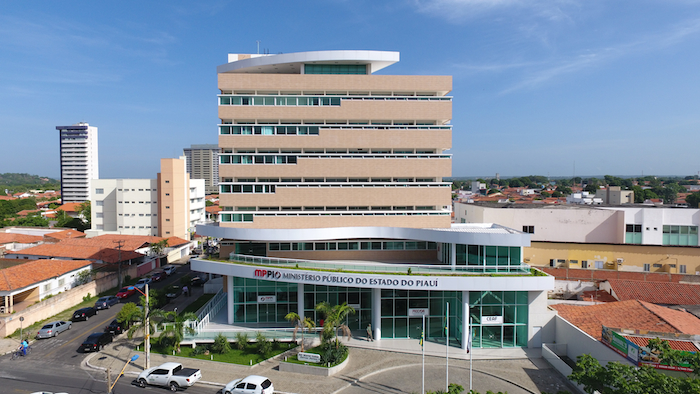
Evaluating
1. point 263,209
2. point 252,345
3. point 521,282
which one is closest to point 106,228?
point 263,209

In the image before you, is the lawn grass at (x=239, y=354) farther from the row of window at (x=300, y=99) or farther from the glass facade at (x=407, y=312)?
the row of window at (x=300, y=99)

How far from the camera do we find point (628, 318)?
30.1 metres

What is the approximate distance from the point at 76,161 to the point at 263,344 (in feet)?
573

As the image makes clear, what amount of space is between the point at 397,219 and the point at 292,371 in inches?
643

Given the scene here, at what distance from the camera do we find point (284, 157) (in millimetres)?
37562

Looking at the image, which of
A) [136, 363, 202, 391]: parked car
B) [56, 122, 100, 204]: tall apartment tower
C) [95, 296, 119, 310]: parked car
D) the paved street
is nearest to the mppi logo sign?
the paved street

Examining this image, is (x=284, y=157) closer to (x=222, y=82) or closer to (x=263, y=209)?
(x=263, y=209)

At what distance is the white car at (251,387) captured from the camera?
23312mm

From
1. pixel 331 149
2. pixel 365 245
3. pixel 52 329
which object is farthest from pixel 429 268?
pixel 52 329

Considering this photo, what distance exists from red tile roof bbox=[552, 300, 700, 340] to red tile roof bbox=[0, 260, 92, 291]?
163ft

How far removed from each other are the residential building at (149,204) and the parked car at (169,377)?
5953 cm

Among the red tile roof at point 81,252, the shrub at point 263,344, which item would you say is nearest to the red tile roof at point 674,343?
the shrub at point 263,344

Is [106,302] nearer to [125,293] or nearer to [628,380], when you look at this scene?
[125,293]

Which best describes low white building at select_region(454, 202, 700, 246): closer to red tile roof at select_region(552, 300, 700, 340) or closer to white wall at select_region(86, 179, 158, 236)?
red tile roof at select_region(552, 300, 700, 340)
